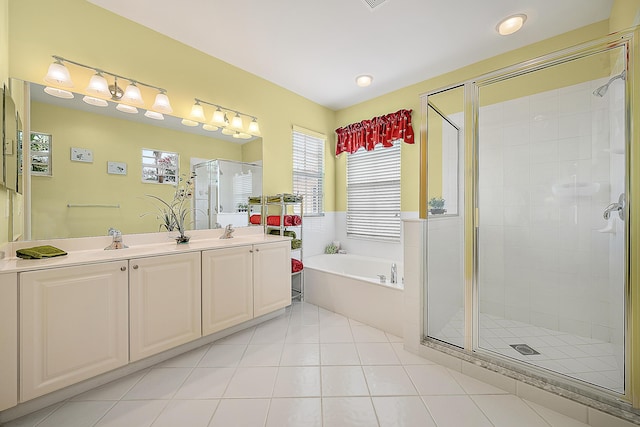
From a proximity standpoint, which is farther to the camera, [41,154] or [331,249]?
[331,249]

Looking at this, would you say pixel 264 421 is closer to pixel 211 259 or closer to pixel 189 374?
pixel 189 374

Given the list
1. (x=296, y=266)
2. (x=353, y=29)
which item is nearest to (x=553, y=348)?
(x=296, y=266)

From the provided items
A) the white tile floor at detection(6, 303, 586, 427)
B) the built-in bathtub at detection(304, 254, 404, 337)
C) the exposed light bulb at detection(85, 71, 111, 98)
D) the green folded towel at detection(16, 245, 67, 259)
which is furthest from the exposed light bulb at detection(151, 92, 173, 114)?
the built-in bathtub at detection(304, 254, 404, 337)

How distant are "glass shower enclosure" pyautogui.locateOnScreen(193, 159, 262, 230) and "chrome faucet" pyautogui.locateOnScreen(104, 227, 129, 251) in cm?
62

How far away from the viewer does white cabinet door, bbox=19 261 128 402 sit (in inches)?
51.5

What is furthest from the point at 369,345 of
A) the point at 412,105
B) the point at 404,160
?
the point at 412,105

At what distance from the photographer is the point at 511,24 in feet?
6.95

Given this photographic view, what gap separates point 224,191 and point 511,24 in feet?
10.1

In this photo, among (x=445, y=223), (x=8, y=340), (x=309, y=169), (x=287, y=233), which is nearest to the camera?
(x=8, y=340)

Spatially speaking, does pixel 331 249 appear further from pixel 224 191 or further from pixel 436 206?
pixel 436 206

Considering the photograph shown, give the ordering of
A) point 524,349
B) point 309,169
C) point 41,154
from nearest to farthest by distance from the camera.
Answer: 1. point 41,154
2. point 524,349
3. point 309,169

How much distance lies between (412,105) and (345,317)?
107 inches

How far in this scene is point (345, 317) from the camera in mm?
2684

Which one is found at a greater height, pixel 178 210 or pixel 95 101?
pixel 95 101
